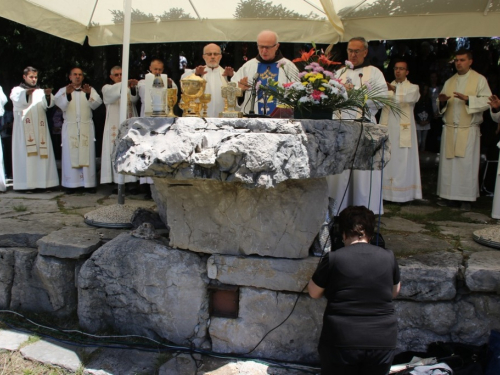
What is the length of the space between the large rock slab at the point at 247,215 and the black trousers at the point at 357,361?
35.7 inches

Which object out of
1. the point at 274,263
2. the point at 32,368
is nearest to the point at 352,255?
the point at 274,263

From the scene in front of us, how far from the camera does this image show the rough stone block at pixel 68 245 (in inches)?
167

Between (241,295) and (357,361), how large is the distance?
1.17 metres

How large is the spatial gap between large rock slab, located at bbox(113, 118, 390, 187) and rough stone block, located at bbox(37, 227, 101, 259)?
117 cm

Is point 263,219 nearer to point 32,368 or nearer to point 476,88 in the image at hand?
point 32,368

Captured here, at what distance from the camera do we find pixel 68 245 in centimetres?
425

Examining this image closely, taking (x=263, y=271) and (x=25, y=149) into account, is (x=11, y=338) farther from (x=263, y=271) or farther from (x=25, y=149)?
(x=25, y=149)

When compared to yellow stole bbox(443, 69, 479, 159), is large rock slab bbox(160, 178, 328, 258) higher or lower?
lower

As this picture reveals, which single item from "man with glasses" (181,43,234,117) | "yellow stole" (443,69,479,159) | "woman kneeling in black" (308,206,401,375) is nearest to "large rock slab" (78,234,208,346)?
"woman kneeling in black" (308,206,401,375)

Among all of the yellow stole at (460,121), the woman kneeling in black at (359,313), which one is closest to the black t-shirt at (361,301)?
the woman kneeling in black at (359,313)

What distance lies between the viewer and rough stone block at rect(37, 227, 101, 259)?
423 centimetres

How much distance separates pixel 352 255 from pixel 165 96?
193cm

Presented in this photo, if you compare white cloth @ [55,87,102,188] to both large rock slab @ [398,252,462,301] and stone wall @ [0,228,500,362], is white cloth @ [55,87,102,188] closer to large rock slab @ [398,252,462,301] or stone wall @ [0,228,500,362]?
stone wall @ [0,228,500,362]

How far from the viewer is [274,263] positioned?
381 centimetres
